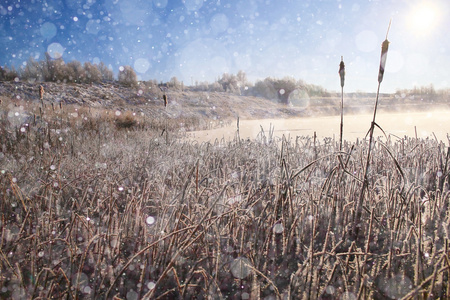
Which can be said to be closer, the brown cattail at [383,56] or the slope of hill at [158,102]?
the brown cattail at [383,56]

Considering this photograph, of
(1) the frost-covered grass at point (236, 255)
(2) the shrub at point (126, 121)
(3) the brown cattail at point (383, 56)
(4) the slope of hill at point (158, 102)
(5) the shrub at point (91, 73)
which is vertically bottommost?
(1) the frost-covered grass at point (236, 255)

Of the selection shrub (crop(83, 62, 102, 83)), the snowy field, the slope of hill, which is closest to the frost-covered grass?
the snowy field

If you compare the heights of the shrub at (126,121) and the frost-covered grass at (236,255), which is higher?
the shrub at (126,121)

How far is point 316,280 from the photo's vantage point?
1.13m

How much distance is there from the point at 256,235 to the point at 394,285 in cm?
68

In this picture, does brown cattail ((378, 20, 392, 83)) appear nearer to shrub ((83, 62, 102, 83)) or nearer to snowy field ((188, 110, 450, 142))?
snowy field ((188, 110, 450, 142))

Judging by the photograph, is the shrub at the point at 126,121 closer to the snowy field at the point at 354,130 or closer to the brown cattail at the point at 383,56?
the snowy field at the point at 354,130

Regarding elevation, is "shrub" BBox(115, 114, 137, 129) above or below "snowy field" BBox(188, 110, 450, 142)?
above

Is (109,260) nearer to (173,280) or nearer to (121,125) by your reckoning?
(173,280)

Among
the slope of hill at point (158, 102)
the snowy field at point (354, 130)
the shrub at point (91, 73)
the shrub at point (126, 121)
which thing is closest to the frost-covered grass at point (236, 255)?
the snowy field at point (354, 130)

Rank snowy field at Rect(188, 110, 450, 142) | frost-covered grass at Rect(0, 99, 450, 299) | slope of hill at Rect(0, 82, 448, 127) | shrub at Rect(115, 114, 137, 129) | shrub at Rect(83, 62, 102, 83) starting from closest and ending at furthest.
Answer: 1. frost-covered grass at Rect(0, 99, 450, 299)
2. snowy field at Rect(188, 110, 450, 142)
3. shrub at Rect(115, 114, 137, 129)
4. slope of hill at Rect(0, 82, 448, 127)
5. shrub at Rect(83, 62, 102, 83)

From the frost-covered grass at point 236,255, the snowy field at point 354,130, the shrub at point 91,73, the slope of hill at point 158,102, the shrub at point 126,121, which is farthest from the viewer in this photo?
the shrub at point 91,73

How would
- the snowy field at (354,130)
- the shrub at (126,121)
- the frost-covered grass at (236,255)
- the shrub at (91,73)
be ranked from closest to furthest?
the frost-covered grass at (236,255) → the snowy field at (354,130) → the shrub at (126,121) → the shrub at (91,73)

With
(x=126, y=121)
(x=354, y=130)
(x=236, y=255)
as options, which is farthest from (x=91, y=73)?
(x=236, y=255)
